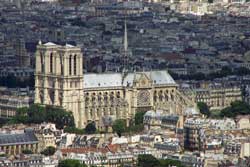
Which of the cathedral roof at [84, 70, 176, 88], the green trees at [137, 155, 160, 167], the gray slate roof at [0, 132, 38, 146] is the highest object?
the green trees at [137, 155, 160, 167]

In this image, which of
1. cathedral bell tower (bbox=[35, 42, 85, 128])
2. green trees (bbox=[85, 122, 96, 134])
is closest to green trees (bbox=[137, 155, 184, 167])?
green trees (bbox=[85, 122, 96, 134])

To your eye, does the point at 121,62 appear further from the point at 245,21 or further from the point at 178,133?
the point at 245,21

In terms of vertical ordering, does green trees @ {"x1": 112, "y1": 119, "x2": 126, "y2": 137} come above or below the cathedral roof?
below

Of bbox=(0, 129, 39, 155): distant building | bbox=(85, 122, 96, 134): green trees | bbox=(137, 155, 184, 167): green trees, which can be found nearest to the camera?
bbox=(137, 155, 184, 167): green trees

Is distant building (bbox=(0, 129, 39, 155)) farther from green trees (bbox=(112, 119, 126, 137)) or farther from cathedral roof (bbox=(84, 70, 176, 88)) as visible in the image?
cathedral roof (bbox=(84, 70, 176, 88))

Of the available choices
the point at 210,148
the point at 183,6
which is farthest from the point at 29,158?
the point at 183,6

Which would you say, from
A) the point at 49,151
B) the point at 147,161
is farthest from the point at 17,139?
the point at 147,161

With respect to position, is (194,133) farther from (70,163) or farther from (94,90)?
(94,90)
